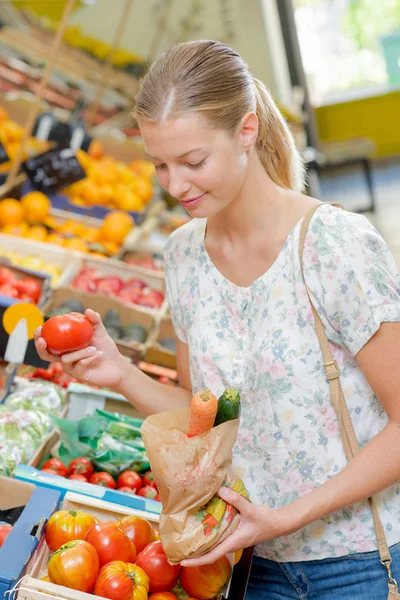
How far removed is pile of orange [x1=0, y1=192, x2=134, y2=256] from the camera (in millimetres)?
4184

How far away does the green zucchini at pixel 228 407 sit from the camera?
145 cm

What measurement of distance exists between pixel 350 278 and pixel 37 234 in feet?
9.67

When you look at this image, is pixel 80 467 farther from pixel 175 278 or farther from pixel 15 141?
pixel 15 141

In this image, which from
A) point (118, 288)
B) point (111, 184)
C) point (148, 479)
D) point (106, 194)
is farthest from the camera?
point (111, 184)

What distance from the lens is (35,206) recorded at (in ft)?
13.9

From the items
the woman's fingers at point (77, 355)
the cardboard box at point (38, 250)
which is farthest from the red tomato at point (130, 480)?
the cardboard box at point (38, 250)

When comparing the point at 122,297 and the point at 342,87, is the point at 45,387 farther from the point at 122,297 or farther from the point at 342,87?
the point at 342,87

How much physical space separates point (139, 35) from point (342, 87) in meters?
3.23

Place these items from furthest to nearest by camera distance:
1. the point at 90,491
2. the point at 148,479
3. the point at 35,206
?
the point at 35,206, the point at 148,479, the point at 90,491

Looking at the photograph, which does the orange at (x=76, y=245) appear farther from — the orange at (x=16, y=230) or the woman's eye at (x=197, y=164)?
the woman's eye at (x=197, y=164)

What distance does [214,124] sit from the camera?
155cm

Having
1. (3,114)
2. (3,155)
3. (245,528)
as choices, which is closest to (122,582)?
(245,528)

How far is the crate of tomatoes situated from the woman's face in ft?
2.52

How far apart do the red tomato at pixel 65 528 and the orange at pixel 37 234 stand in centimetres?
255
